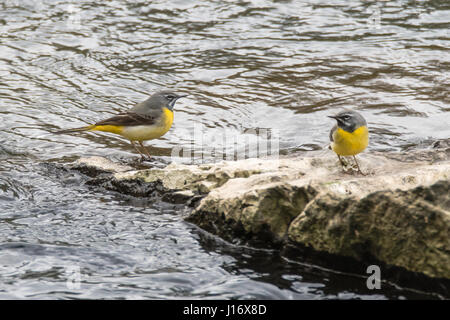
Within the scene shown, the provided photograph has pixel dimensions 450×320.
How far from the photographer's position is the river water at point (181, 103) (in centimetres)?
551

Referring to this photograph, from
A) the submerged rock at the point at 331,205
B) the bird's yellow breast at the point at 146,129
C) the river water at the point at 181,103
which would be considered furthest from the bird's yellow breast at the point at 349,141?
the bird's yellow breast at the point at 146,129

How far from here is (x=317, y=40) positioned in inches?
547

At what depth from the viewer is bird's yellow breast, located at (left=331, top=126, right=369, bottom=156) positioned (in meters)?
6.29

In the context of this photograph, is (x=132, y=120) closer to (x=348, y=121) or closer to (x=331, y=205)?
(x=348, y=121)

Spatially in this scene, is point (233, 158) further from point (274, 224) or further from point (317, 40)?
point (317, 40)

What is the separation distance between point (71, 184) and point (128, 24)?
8.32 meters

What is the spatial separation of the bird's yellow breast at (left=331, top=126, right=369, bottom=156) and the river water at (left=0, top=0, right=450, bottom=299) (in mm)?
1414

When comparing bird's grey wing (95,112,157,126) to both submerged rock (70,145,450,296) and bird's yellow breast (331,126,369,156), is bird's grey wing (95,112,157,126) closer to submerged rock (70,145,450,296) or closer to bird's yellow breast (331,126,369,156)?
submerged rock (70,145,450,296)

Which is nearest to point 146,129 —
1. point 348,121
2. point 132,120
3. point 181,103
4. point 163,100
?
point 132,120

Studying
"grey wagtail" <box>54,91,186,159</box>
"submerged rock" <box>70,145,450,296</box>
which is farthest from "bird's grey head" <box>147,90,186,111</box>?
"submerged rock" <box>70,145,450,296</box>

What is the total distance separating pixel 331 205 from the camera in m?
5.36

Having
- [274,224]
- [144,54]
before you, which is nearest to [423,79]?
[144,54]

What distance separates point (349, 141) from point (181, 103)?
5.65 m

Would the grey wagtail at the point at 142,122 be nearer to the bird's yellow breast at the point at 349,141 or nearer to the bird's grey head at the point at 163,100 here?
the bird's grey head at the point at 163,100
